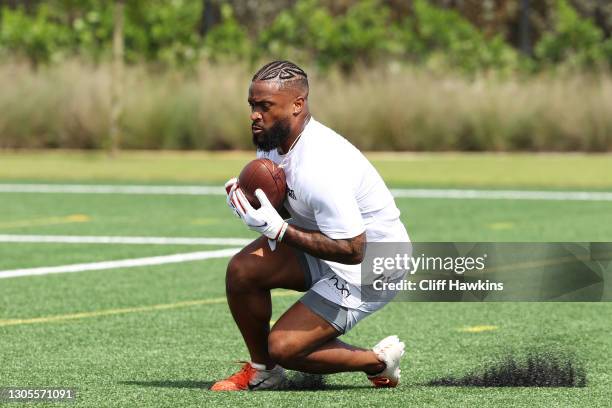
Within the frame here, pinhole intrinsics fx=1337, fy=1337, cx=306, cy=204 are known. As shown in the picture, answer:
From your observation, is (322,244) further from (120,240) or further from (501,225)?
(501,225)

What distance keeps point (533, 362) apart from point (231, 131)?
67.6ft

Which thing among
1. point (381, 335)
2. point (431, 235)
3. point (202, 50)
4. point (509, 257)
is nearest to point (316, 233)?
point (381, 335)

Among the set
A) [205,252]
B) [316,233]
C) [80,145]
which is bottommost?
[80,145]

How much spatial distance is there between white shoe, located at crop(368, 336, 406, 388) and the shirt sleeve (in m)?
0.70

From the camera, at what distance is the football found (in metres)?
6.50

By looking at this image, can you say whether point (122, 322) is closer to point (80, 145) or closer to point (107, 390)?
point (107, 390)

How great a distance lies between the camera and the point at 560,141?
2772cm

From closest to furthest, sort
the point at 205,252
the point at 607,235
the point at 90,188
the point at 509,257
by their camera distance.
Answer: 1. the point at 509,257
2. the point at 205,252
3. the point at 607,235
4. the point at 90,188

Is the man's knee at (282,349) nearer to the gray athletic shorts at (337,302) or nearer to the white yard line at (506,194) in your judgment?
the gray athletic shorts at (337,302)

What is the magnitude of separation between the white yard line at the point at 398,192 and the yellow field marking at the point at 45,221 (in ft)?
10.9

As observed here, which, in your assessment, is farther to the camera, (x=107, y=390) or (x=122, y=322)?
(x=122, y=322)

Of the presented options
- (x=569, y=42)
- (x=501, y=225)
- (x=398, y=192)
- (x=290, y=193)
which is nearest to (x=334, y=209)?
(x=290, y=193)

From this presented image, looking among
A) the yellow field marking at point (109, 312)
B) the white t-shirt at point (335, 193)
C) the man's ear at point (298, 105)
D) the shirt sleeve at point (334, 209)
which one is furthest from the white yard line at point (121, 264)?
the shirt sleeve at point (334, 209)

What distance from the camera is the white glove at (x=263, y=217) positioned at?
6328mm
